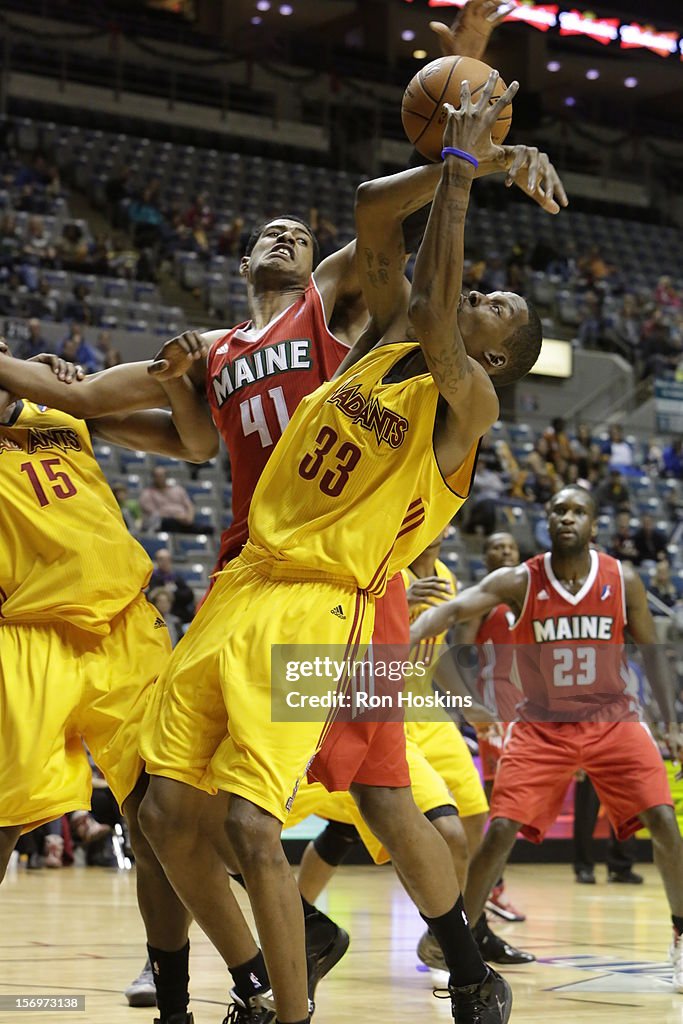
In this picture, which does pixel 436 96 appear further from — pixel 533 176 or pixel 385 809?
pixel 385 809

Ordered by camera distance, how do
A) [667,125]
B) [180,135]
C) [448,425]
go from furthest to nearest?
[667,125]
[180,135]
[448,425]

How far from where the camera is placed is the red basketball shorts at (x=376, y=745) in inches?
144

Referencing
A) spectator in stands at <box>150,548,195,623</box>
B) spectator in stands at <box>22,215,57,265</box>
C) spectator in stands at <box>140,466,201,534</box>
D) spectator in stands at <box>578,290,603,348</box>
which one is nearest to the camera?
spectator in stands at <box>150,548,195,623</box>

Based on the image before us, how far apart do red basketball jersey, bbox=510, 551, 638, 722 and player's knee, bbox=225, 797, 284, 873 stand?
3.19 m

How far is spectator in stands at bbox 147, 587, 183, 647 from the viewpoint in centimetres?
1140

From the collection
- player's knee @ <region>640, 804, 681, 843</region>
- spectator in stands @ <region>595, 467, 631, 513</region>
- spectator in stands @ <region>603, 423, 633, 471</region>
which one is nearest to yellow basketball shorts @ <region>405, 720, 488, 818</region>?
player's knee @ <region>640, 804, 681, 843</region>

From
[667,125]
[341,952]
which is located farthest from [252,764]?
[667,125]

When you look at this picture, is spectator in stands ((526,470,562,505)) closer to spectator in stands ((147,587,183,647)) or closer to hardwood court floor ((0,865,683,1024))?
spectator in stands ((147,587,183,647))

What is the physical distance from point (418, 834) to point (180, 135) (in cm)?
2086

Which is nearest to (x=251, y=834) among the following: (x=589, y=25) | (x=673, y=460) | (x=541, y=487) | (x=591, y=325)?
(x=541, y=487)

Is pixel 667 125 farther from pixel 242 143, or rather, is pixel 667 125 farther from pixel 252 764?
pixel 252 764

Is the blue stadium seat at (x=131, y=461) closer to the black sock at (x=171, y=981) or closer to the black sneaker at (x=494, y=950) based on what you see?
the black sneaker at (x=494, y=950)

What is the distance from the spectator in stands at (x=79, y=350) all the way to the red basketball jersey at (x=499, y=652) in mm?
6548

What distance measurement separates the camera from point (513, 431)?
1894 cm
